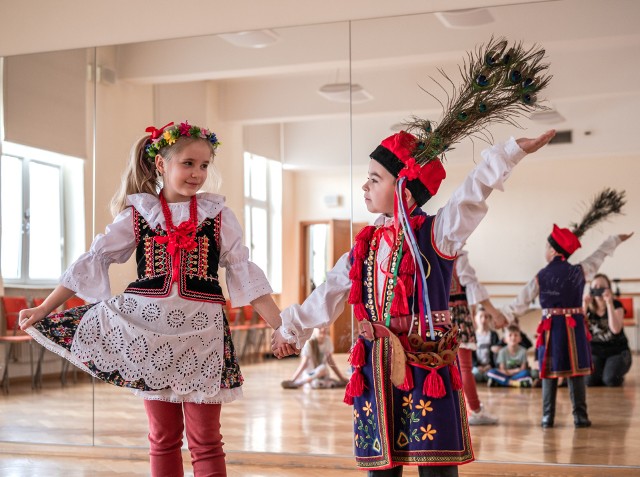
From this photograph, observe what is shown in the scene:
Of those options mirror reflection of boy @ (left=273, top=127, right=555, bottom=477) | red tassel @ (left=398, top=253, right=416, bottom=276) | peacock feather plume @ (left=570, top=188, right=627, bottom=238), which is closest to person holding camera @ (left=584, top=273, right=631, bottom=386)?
peacock feather plume @ (left=570, top=188, right=627, bottom=238)

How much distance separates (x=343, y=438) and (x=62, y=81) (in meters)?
2.60

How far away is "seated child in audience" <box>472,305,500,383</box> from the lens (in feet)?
14.6

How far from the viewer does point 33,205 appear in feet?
15.7

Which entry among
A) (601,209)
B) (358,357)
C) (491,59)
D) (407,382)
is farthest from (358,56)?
(407,382)

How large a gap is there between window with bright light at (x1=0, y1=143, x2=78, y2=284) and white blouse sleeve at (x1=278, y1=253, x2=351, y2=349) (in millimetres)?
2645

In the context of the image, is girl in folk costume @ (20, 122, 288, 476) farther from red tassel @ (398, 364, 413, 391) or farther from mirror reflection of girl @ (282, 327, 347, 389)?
mirror reflection of girl @ (282, 327, 347, 389)

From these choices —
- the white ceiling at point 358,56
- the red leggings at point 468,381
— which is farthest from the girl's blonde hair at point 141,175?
the red leggings at point 468,381

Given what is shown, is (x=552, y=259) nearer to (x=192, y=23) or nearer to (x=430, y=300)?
(x=430, y=300)

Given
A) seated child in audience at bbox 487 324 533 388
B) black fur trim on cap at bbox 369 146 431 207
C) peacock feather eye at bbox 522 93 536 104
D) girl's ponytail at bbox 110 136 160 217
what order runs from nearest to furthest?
peacock feather eye at bbox 522 93 536 104 → black fur trim on cap at bbox 369 146 431 207 → girl's ponytail at bbox 110 136 160 217 → seated child in audience at bbox 487 324 533 388

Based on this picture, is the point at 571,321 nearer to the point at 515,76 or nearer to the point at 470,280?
the point at 470,280

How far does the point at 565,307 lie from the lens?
13.8 ft

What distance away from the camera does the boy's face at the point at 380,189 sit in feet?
7.74

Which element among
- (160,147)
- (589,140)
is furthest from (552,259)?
(160,147)

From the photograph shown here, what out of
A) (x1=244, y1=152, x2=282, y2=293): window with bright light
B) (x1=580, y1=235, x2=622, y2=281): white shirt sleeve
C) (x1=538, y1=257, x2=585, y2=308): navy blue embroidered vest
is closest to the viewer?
(x1=580, y1=235, x2=622, y2=281): white shirt sleeve
